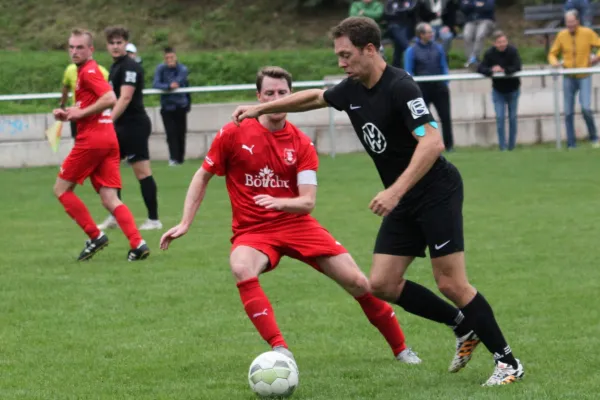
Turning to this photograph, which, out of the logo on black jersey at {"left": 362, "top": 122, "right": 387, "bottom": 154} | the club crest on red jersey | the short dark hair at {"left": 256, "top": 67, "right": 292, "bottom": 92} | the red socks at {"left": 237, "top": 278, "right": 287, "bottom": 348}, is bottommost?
the red socks at {"left": 237, "top": 278, "right": 287, "bottom": 348}

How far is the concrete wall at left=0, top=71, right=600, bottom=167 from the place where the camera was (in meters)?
20.7

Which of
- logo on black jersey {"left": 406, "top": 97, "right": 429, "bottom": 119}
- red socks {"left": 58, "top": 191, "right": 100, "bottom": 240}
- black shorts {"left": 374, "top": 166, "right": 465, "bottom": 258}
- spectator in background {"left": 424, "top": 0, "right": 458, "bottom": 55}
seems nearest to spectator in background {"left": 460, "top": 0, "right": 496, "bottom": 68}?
spectator in background {"left": 424, "top": 0, "right": 458, "bottom": 55}

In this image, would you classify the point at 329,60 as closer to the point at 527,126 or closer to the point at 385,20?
the point at 385,20

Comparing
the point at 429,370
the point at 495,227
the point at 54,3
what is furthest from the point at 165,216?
the point at 54,3

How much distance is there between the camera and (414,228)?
251 inches

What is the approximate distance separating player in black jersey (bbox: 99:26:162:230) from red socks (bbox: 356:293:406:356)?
613cm

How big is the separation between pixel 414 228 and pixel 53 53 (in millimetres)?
19359

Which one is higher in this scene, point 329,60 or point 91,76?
point 91,76

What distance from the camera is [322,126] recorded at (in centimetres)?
2084

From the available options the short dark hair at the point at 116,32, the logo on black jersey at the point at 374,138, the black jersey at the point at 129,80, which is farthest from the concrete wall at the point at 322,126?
the logo on black jersey at the point at 374,138

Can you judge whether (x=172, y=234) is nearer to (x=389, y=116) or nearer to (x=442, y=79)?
(x=389, y=116)

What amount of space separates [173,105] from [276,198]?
1336 cm

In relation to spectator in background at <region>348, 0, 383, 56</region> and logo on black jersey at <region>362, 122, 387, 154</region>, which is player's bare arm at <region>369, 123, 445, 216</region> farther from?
spectator in background at <region>348, 0, 383, 56</region>

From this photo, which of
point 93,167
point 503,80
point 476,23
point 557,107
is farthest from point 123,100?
point 476,23
